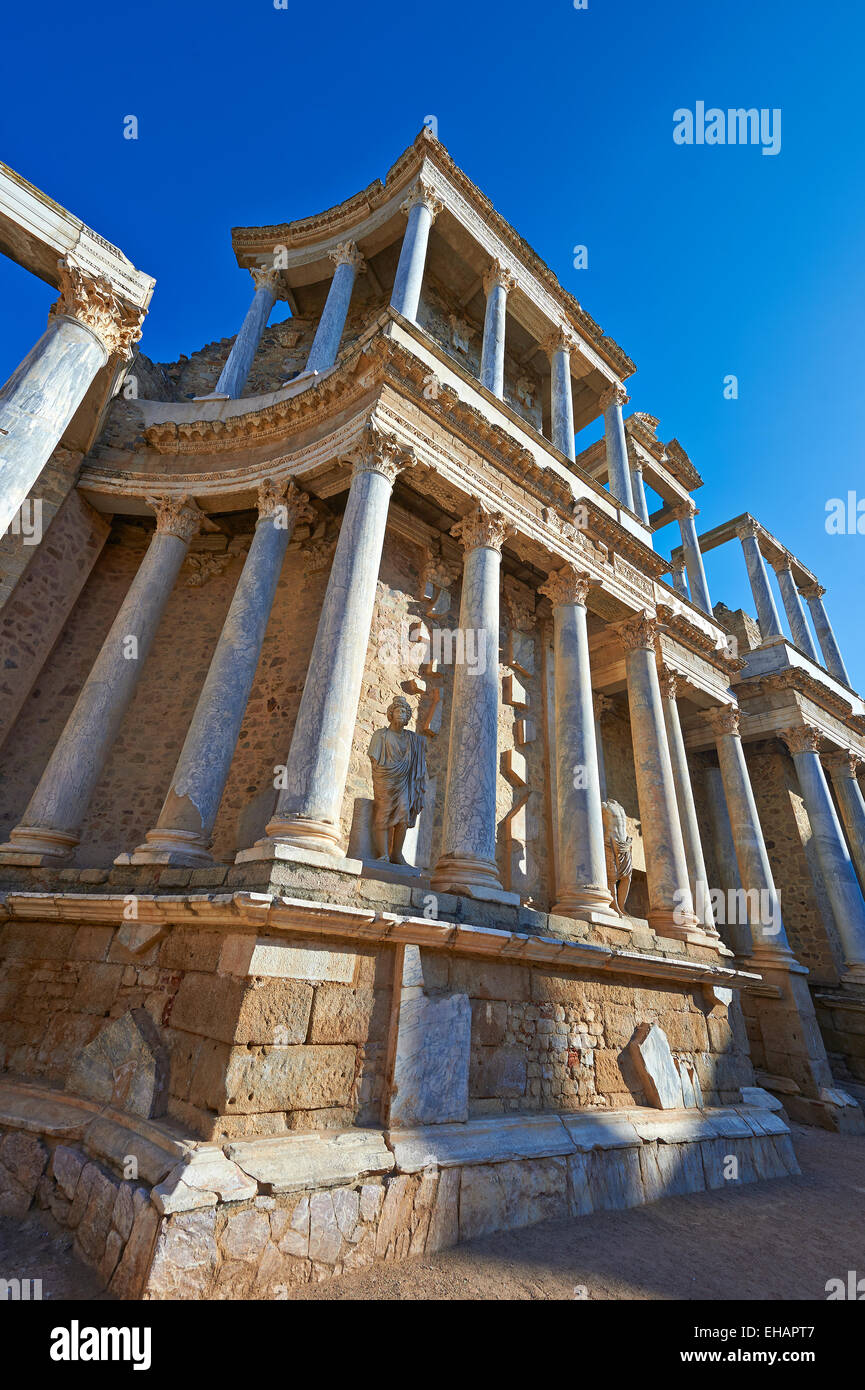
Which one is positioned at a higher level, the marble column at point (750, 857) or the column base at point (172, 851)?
the marble column at point (750, 857)

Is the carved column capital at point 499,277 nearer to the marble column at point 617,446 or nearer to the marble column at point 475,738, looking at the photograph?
the marble column at point 617,446

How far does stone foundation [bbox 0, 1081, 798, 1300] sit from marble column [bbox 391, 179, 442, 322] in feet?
33.6

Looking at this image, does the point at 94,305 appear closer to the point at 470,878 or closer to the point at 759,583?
the point at 470,878

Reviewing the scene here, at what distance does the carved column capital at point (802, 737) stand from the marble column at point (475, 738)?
1093 centimetres

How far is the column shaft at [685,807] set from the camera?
36.1ft

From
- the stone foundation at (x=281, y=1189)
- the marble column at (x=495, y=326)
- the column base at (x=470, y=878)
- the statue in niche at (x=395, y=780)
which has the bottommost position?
the stone foundation at (x=281, y=1189)

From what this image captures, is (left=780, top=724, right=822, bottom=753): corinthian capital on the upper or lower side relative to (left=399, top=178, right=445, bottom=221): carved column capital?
lower

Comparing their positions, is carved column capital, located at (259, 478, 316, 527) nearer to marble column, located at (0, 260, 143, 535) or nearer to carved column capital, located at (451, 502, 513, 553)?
carved column capital, located at (451, 502, 513, 553)

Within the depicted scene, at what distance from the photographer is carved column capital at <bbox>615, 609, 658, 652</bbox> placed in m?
11.4

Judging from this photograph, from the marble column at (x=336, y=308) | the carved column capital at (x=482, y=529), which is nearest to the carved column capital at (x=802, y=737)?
the carved column capital at (x=482, y=529)

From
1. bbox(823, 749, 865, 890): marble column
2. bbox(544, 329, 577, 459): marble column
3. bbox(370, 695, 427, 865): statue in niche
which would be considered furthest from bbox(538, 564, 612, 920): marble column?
bbox(823, 749, 865, 890): marble column

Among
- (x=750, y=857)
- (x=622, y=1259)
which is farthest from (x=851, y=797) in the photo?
(x=622, y=1259)

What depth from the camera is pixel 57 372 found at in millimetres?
7348

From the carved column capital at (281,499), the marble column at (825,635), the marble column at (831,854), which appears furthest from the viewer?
the marble column at (825,635)
